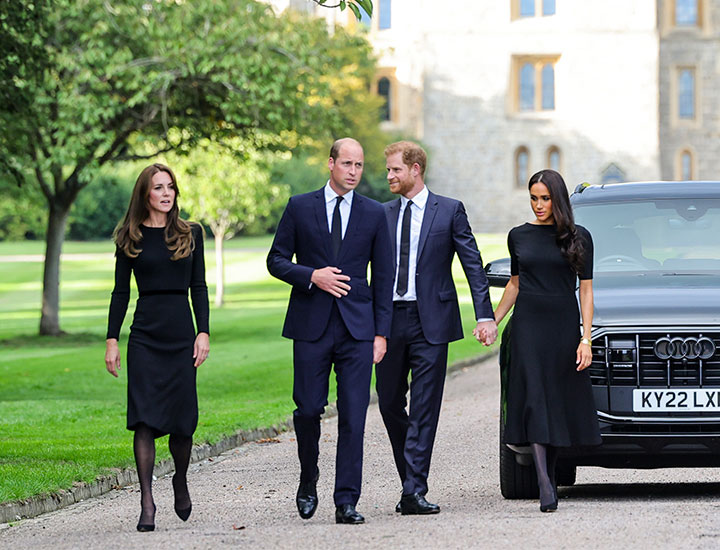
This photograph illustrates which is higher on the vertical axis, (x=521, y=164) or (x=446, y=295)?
(x=521, y=164)

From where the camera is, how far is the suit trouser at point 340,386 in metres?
7.71

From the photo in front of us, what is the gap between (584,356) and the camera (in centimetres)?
797

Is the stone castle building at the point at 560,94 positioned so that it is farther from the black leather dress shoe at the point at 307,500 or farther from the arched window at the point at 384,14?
the black leather dress shoe at the point at 307,500

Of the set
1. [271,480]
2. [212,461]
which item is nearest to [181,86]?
[212,461]

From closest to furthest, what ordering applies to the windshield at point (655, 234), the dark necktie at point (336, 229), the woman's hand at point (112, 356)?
1. the dark necktie at point (336, 229)
2. the woman's hand at point (112, 356)
3. the windshield at point (655, 234)

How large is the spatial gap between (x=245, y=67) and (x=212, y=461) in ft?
47.2

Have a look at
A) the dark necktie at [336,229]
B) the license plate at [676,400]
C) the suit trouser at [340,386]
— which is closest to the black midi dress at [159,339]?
the suit trouser at [340,386]

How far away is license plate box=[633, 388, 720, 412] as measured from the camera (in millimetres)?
8141

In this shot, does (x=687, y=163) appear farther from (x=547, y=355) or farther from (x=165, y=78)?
(x=547, y=355)

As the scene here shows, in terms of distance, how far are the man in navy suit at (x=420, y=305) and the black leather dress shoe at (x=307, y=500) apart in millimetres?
499

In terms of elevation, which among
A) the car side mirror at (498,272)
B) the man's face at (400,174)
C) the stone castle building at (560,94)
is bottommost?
the car side mirror at (498,272)

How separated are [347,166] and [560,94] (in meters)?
69.8

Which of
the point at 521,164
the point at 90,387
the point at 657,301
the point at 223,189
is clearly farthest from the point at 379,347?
the point at 521,164

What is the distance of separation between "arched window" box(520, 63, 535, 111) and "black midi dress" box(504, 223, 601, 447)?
6990 centimetres
